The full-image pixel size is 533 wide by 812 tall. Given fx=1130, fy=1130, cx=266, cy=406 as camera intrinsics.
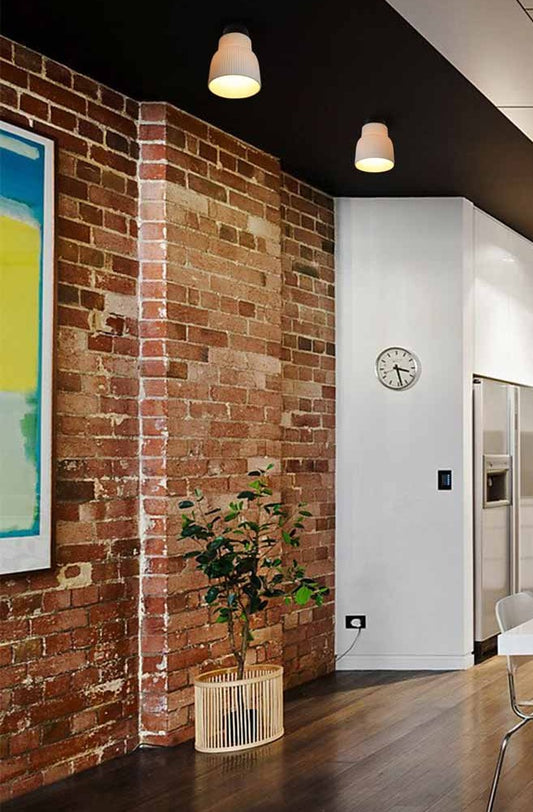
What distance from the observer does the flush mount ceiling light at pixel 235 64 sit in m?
4.03

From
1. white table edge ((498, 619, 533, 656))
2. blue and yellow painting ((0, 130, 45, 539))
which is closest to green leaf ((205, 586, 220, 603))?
blue and yellow painting ((0, 130, 45, 539))

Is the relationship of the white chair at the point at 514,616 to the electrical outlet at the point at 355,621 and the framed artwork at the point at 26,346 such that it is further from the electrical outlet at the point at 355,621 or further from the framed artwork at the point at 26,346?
the electrical outlet at the point at 355,621

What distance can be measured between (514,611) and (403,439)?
262cm

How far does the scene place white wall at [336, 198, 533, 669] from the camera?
22.2 feet

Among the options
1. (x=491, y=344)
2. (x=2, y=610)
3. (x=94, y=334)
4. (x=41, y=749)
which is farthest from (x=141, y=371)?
(x=491, y=344)

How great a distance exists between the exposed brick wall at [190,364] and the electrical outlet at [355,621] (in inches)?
40.7

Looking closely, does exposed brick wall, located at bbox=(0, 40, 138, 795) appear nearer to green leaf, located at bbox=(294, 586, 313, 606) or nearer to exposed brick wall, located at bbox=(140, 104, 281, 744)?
exposed brick wall, located at bbox=(140, 104, 281, 744)

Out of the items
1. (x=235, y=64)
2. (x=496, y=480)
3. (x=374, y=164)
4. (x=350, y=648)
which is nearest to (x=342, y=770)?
(x=350, y=648)

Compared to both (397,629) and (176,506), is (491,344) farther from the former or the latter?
(176,506)

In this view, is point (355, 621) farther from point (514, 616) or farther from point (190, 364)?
point (514, 616)

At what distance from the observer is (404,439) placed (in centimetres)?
683

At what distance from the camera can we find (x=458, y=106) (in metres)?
5.12

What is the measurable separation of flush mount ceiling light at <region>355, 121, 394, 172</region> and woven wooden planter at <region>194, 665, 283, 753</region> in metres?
2.35

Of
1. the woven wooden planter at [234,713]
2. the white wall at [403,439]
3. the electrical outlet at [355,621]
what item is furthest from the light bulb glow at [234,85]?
the electrical outlet at [355,621]
